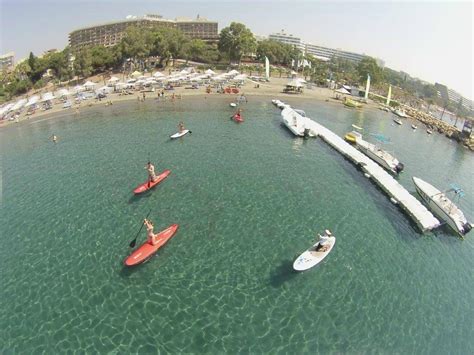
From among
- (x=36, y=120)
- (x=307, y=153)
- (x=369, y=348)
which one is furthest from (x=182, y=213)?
(x=36, y=120)

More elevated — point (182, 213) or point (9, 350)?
point (182, 213)

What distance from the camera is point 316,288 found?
66.7 feet

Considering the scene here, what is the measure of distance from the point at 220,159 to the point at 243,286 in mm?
20158

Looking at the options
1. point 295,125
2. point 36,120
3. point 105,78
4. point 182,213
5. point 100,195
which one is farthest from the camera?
point 105,78

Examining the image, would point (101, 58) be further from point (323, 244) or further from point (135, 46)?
point (323, 244)

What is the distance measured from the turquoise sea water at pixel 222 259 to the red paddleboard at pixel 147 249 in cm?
61

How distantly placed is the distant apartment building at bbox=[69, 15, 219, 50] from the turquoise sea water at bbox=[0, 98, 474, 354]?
17004 centimetres

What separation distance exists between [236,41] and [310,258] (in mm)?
97727

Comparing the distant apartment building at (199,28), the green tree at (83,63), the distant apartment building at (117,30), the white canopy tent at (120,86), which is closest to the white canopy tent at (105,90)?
the white canopy tent at (120,86)

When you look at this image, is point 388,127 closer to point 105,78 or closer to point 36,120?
point 36,120

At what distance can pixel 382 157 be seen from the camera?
133 ft

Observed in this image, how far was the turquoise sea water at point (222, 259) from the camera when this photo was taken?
17.5 metres

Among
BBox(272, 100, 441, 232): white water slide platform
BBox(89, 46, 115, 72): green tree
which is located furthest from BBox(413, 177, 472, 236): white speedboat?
BBox(89, 46, 115, 72): green tree

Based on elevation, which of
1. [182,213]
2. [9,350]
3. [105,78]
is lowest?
[9,350]
